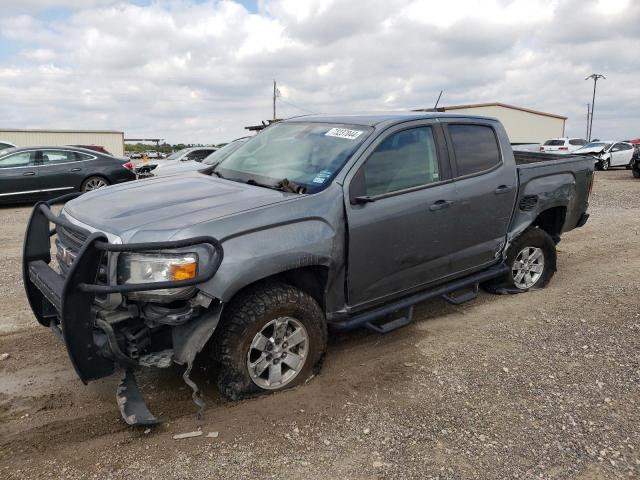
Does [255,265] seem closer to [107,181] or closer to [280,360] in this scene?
[280,360]

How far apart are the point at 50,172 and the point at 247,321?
1117 cm

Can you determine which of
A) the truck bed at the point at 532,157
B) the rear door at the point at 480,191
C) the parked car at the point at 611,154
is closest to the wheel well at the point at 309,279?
the rear door at the point at 480,191

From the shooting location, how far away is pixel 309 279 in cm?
366

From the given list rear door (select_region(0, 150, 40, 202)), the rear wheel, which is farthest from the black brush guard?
the rear wheel

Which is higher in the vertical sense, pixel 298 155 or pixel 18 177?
pixel 298 155

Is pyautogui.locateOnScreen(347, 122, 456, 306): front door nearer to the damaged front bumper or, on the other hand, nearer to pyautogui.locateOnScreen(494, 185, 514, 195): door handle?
pyautogui.locateOnScreen(494, 185, 514, 195): door handle

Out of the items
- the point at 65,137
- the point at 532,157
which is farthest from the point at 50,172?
the point at 65,137

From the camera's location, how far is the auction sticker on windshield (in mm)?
4034

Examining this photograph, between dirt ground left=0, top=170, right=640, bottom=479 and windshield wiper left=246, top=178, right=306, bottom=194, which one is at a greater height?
windshield wiper left=246, top=178, right=306, bottom=194

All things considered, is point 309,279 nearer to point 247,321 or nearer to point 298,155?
point 247,321

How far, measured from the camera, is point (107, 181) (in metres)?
13.4

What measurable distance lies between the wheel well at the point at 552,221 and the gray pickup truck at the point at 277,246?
0.78m

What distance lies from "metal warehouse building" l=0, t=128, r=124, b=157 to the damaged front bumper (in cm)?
3807

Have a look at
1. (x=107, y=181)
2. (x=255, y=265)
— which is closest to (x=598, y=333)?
(x=255, y=265)
